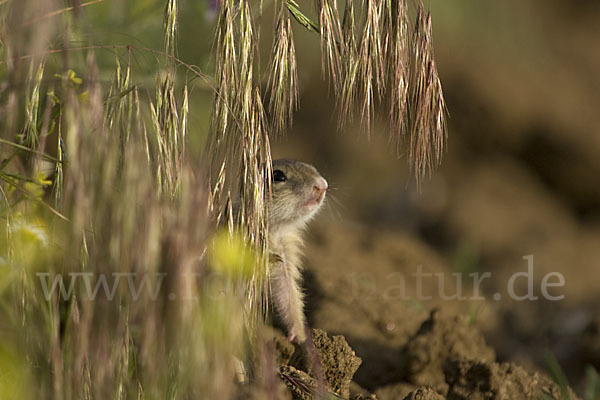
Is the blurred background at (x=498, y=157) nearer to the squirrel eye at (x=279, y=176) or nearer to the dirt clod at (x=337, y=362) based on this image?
the squirrel eye at (x=279, y=176)

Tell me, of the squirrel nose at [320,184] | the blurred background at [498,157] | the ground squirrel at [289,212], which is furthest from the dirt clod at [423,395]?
the blurred background at [498,157]

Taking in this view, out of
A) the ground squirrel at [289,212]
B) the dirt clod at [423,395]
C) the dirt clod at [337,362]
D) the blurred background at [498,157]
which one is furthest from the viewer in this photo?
the blurred background at [498,157]

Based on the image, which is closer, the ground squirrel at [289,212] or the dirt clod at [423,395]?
the dirt clod at [423,395]

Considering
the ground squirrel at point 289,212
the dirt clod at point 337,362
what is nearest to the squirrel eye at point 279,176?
the ground squirrel at point 289,212

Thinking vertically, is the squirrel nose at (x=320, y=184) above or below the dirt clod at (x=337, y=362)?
above

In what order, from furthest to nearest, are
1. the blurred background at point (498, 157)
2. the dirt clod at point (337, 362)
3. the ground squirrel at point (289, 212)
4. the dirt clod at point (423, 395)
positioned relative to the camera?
the blurred background at point (498, 157) < the ground squirrel at point (289, 212) < the dirt clod at point (337, 362) < the dirt clod at point (423, 395)

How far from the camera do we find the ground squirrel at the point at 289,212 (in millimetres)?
3477

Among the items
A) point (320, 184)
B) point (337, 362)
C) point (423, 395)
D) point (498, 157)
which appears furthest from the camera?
point (498, 157)

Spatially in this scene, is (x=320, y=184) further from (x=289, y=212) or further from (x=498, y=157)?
(x=498, y=157)

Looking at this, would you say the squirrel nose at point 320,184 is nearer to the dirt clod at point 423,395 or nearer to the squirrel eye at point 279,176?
the squirrel eye at point 279,176

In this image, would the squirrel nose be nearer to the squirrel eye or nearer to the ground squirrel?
the ground squirrel

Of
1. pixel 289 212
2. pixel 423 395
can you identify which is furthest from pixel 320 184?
pixel 423 395

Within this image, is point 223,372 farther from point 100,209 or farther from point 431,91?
point 431,91

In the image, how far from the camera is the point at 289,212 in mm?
3574
